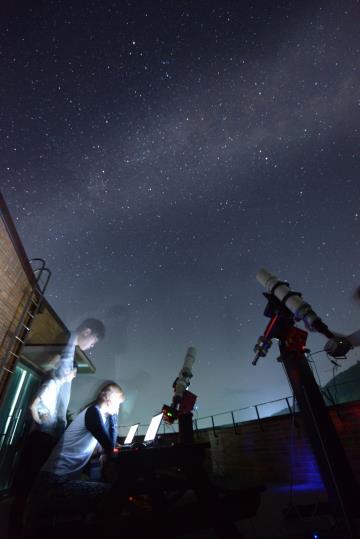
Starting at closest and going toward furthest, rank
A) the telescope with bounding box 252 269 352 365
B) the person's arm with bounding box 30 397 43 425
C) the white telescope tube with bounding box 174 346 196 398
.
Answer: the telescope with bounding box 252 269 352 365
the person's arm with bounding box 30 397 43 425
the white telescope tube with bounding box 174 346 196 398

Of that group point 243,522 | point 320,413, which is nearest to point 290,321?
point 320,413

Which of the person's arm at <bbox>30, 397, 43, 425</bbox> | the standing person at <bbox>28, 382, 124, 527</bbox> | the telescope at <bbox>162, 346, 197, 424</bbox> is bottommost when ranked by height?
the standing person at <bbox>28, 382, 124, 527</bbox>

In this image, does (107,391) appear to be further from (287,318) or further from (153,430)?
(287,318)

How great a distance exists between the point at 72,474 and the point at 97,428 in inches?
22.6

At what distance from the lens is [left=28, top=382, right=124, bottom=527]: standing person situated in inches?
106

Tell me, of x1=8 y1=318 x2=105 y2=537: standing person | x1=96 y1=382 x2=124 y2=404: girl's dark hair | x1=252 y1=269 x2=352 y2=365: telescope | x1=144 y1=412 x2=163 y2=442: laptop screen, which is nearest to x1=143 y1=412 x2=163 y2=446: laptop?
x1=144 y1=412 x2=163 y2=442: laptop screen

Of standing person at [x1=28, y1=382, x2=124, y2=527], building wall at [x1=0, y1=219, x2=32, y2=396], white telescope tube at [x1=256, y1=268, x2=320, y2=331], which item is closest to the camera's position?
standing person at [x1=28, y1=382, x2=124, y2=527]

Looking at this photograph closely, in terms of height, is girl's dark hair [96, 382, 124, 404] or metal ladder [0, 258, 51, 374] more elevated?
metal ladder [0, 258, 51, 374]

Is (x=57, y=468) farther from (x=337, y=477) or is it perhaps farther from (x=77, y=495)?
(x=337, y=477)

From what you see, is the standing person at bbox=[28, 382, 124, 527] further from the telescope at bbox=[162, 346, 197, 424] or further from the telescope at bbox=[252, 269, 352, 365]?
the telescope at bbox=[162, 346, 197, 424]

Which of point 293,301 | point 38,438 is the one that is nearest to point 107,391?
point 38,438

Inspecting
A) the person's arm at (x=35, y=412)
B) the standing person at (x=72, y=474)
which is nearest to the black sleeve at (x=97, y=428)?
the standing person at (x=72, y=474)

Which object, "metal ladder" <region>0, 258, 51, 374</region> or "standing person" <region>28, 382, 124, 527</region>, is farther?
"metal ladder" <region>0, 258, 51, 374</region>

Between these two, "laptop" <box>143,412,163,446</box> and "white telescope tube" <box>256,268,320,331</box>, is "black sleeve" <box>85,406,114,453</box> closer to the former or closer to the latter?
"laptop" <box>143,412,163,446</box>
